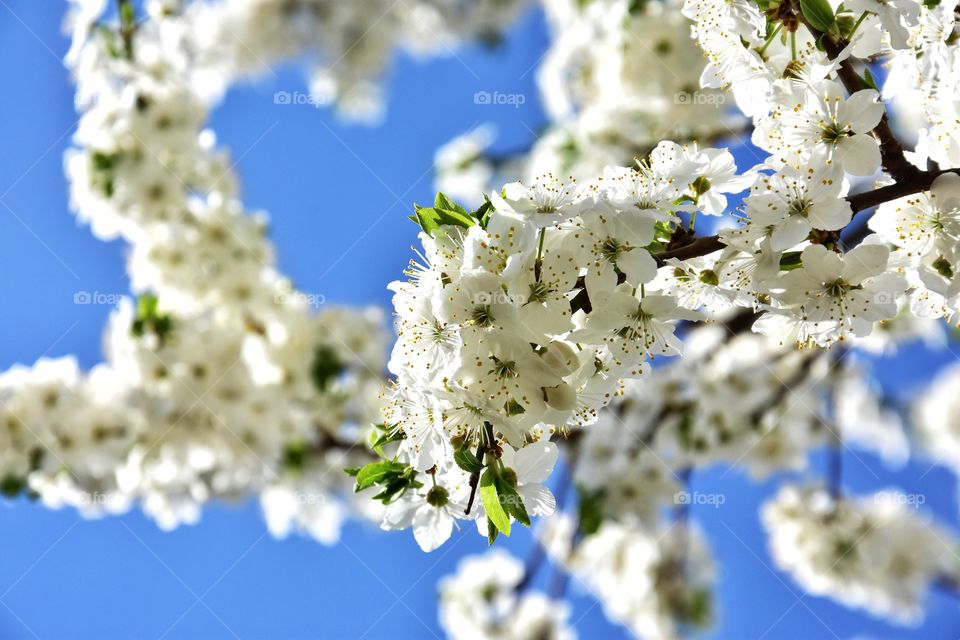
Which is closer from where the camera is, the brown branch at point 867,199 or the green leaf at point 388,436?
the brown branch at point 867,199

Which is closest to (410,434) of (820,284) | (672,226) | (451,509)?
(451,509)

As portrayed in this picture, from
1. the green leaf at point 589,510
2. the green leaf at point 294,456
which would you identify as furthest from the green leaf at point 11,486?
the green leaf at point 589,510

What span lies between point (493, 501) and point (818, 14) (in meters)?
0.79

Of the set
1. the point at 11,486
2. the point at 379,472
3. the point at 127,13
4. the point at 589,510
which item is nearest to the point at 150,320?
the point at 11,486

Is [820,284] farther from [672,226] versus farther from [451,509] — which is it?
[451,509]

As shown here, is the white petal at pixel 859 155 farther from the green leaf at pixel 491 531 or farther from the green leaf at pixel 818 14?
the green leaf at pixel 491 531

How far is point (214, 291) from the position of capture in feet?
11.8

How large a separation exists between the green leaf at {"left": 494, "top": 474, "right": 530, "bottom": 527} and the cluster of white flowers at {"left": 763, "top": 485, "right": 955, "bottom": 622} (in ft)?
11.1

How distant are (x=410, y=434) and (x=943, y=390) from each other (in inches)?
212

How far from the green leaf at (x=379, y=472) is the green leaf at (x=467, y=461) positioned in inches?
5.6

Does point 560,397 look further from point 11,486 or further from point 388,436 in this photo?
point 11,486

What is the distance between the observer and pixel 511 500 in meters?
1.04

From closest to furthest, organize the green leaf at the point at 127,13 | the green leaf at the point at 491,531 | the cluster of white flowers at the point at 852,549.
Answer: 1. the green leaf at the point at 491,531
2. the green leaf at the point at 127,13
3. the cluster of white flowers at the point at 852,549

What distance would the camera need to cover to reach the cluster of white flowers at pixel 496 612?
4543 millimetres
